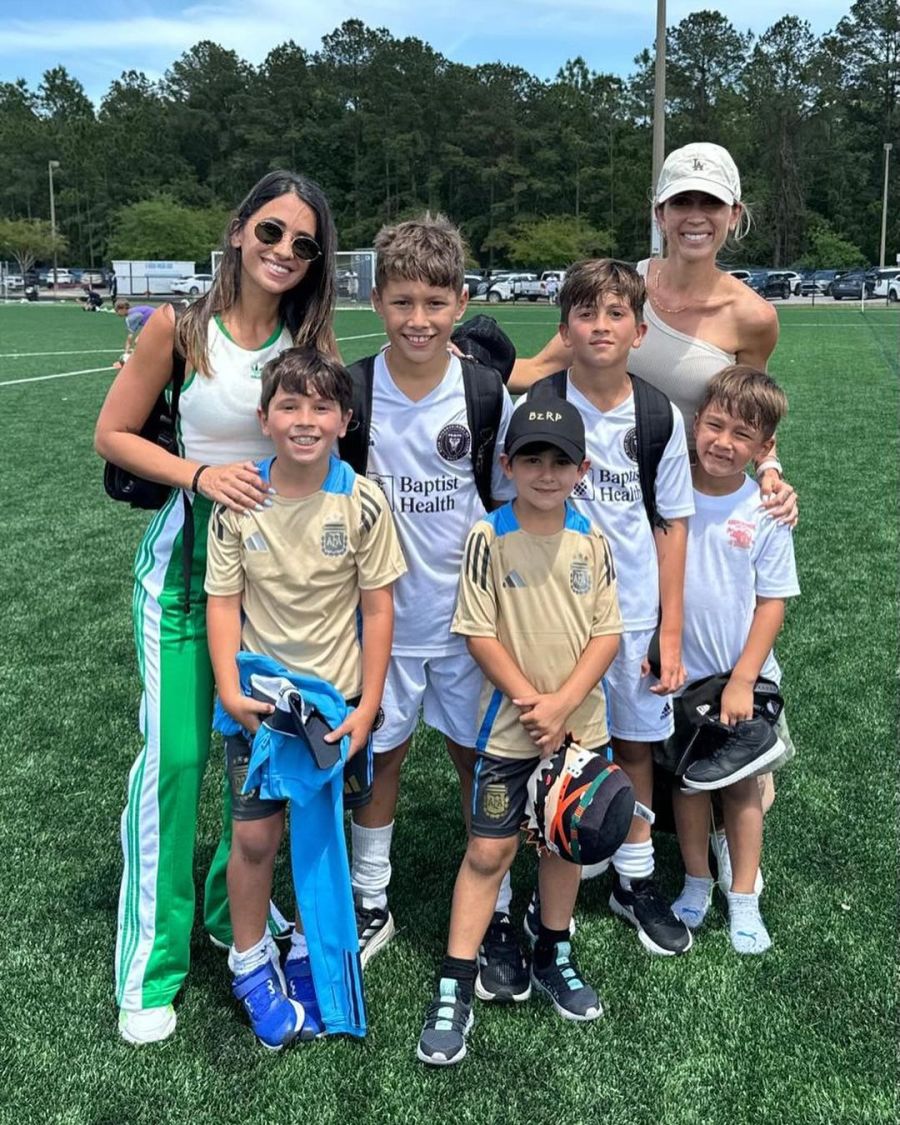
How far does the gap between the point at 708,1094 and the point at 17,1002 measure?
6.13 ft

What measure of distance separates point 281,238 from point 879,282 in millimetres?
47911

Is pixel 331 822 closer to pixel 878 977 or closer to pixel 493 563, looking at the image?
pixel 493 563

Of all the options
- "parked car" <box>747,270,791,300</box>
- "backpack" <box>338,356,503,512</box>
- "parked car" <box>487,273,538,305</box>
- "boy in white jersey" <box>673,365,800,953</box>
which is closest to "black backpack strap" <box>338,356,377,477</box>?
"backpack" <box>338,356,503,512</box>

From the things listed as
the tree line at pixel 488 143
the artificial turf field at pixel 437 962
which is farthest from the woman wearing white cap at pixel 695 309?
the tree line at pixel 488 143

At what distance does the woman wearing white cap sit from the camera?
2951 millimetres

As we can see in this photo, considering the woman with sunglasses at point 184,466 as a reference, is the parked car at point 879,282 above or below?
above

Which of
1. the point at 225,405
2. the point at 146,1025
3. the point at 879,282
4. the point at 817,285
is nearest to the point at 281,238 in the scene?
the point at 225,405

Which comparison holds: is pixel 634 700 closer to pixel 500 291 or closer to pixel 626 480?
pixel 626 480

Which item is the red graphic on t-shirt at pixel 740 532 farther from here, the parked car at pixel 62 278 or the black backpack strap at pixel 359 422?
the parked car at pixel 62 278

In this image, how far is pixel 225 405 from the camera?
2559 millimetres

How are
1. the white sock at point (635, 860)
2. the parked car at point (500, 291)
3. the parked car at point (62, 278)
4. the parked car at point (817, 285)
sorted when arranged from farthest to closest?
1. the parked car at point (62, 278)
2. the parked car at point (500, 291)
3. the parked car at point (817, 285)
4. the white sock at point (635, 860)

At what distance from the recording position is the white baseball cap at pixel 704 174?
2916mm

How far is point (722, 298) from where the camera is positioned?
3.09 metres

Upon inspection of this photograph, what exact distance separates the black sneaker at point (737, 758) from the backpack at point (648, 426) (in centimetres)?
69
